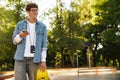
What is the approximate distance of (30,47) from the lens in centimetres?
572

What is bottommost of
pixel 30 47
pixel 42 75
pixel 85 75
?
pixel 85 75

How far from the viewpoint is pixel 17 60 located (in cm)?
570

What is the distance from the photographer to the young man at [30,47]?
5.68 m

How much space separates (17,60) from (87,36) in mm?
63757

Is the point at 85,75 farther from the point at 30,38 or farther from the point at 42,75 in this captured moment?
the point at 42,75

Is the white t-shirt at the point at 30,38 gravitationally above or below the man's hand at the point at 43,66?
above

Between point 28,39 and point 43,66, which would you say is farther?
point 28,39

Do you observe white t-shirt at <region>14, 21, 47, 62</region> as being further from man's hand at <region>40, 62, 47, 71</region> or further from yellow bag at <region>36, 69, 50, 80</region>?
yellow bag at <region>36, 69, 50, 80</region>

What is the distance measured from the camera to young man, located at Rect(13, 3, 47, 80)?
568cm

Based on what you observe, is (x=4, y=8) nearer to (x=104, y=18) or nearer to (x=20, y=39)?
(x=104, y=18)

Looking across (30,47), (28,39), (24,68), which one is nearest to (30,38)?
(28,39)

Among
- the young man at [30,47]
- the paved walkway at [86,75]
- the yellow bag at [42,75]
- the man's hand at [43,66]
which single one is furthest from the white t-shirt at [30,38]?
the paved walkway at [86,75]

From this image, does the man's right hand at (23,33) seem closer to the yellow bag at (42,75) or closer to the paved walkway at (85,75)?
the yellow bag at (42,75)

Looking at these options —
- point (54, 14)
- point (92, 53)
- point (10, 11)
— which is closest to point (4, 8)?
point (10, 11)
